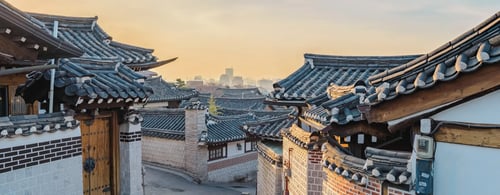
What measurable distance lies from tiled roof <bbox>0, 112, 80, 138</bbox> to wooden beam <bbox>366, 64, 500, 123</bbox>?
5167 mm

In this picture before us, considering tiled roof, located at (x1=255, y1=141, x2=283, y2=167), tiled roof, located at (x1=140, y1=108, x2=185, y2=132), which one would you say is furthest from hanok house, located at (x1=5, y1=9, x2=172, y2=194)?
tiled roof, located at (x1=140, y1=108, x2=185, y2=132)

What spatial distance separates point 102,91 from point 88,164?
1.67 meters

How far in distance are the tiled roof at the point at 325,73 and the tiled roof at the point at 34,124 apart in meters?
5.81

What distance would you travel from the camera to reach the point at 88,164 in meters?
7.91

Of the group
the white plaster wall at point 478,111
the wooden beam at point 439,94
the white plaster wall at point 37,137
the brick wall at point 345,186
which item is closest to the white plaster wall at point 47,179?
the white plaster wall at point 37,137

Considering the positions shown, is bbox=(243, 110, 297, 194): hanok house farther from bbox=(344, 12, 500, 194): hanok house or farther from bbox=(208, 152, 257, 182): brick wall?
bbox=(208, 152, 257, 182): brick wall

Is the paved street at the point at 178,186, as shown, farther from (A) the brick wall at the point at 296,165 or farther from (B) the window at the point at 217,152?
(A) the brick wall at the point at 296,165

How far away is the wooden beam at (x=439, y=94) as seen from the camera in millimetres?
3799

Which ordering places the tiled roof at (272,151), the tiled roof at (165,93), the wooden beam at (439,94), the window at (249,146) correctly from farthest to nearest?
the tiled roof at (165,93) < the window at (249,146) < the tiled roof at (272,151) < the wooden beam at (439,94)

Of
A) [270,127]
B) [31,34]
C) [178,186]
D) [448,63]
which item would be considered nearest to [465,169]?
[448,63]

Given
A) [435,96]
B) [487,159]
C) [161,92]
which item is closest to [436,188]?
[487,159]

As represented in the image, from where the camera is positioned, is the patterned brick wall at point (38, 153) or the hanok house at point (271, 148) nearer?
the patterned brick wall at point (38, 153)

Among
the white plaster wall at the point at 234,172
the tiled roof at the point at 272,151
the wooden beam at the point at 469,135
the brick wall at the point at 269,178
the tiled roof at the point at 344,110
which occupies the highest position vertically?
the tiled roof at the point at 344,110

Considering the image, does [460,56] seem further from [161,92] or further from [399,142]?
[161,92]
